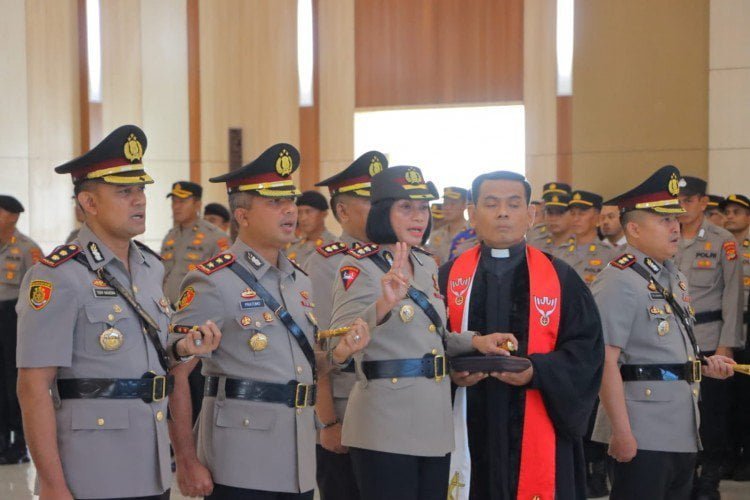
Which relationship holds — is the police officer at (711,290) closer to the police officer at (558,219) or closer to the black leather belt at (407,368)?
the police officer at (558,219)

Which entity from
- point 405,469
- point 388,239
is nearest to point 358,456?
point 405,469

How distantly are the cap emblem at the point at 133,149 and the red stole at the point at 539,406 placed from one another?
115 cm

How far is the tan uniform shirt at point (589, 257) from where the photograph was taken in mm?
7035

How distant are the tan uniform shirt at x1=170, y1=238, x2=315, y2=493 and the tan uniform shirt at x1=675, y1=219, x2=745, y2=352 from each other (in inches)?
148

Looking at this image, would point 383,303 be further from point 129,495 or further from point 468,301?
point 129,495

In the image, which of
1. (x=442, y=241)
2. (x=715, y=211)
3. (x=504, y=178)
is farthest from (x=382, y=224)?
(x=442, y=241)

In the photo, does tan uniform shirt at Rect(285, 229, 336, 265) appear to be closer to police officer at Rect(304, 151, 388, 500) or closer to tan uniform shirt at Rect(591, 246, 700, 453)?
police officer at Rect(304, 151, 388, 500)

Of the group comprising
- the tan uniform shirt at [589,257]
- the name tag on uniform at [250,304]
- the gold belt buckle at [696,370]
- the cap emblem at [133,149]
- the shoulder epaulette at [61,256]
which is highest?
the cap emblem at [133,149]

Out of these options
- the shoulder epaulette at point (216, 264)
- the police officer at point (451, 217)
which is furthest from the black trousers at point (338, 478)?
the police officer at point (451, 217)

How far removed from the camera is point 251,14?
10945 mm

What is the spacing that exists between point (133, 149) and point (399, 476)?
1.26 meters

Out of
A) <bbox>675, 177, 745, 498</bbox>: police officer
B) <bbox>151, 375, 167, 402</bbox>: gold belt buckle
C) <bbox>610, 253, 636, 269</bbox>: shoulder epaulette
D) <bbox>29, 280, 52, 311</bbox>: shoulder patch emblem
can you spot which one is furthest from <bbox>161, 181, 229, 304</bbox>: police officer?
<bbox>29, 280, 52, 311</bbox>: shoulder patch emblem

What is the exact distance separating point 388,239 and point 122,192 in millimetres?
857

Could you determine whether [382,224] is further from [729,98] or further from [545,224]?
[729,98]
